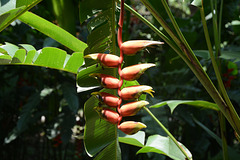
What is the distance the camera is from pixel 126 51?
1.43 ft

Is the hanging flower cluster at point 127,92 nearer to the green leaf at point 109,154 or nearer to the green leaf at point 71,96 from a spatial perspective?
the green leaf at point 109,154

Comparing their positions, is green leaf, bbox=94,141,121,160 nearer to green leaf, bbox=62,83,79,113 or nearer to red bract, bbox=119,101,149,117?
red bract, bbox=119,101,149,117

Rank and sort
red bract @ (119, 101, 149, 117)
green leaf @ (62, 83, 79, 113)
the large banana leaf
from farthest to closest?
green leaf @ (62, 83, 79, 113) → the large banana leaf → red bract @ (119, 101, 149, 117)

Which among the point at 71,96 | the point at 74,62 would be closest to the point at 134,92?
the point at 74,62

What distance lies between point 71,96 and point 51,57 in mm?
602

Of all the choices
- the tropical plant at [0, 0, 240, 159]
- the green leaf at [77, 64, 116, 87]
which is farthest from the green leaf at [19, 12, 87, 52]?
the green leaf at [77, 64, 116, 87]

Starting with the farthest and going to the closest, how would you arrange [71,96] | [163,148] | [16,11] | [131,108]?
[71,96], [163,148], [16,11], [131,108]

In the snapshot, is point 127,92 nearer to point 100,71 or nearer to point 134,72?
point 134,72

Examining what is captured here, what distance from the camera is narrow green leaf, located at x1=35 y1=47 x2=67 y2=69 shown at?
2.20 feet

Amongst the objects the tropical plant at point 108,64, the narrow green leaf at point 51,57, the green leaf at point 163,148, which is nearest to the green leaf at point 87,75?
the tropical plant at point 108,64

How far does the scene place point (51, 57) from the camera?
2.23 feet

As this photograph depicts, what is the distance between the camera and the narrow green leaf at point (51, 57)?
670 mm

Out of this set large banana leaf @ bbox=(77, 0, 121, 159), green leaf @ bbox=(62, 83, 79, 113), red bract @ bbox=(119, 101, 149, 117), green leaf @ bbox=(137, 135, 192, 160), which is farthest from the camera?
green leaf @ bbox=(62, 83, 79, 113)

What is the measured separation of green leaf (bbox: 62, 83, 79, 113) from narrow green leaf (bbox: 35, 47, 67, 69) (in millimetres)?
538
